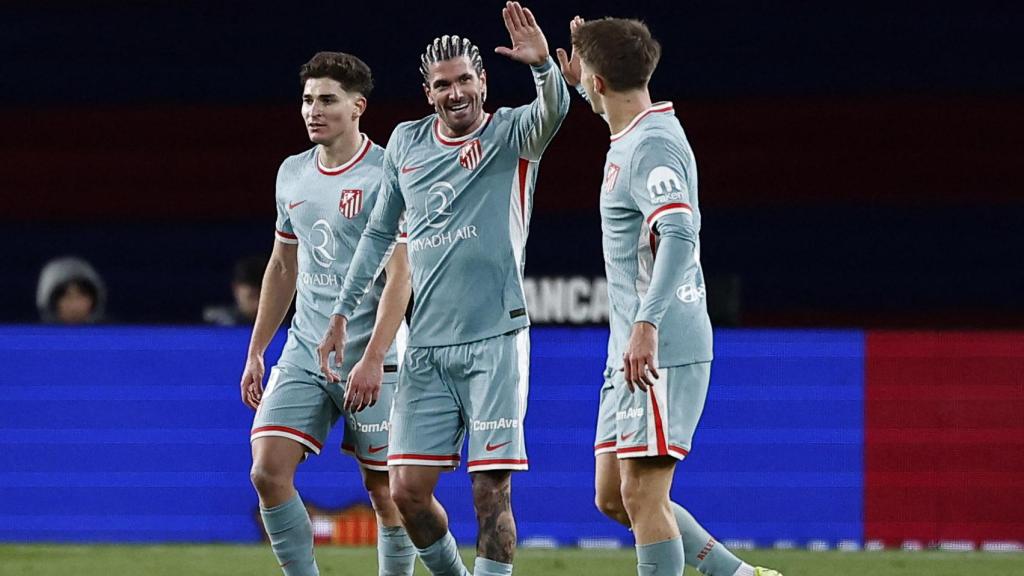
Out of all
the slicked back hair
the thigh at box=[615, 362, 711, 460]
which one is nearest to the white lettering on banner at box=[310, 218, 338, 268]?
the slicked back hair

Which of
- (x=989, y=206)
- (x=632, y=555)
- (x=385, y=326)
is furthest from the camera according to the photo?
(x=989, y=206)

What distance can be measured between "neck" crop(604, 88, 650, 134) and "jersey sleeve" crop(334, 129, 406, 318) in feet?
2.58

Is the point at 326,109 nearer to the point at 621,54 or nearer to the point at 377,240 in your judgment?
the point at 377,240

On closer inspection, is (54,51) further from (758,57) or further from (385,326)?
(385,326)

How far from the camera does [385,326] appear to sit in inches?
202

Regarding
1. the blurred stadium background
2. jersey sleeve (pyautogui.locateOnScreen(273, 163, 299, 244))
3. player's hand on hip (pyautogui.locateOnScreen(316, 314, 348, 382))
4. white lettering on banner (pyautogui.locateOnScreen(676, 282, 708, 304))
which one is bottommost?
player's hand on hip (pyautogui.locateOnScreen(316, 314, 348, 382))

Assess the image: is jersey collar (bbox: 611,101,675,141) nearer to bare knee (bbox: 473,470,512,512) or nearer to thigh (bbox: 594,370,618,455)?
thigh (bbox: 594,370,618,455)

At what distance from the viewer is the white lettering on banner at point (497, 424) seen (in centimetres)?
488

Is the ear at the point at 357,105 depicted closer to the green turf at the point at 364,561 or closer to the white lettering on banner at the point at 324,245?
the white lettering on banner at the point at 324,245

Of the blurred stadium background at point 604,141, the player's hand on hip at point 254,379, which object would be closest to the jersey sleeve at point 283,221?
the player's hand on hip at point 254,379

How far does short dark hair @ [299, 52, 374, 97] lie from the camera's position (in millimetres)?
5500

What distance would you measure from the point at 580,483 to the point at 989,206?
5156mm

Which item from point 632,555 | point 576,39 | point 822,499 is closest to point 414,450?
point 576,39

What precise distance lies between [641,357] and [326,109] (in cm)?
172
